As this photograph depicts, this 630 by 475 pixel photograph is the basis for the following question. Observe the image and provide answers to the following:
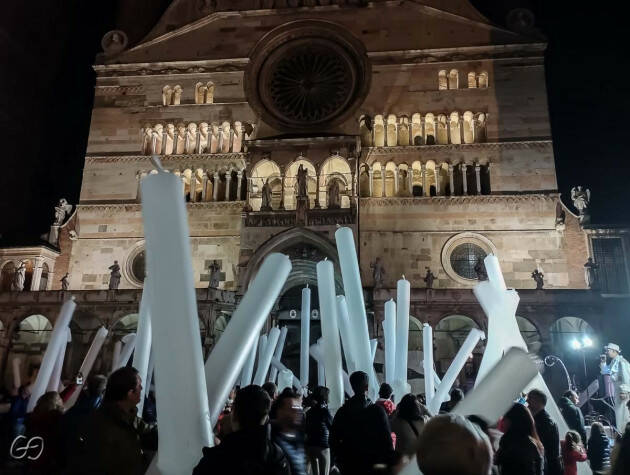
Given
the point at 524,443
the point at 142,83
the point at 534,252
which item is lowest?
the point at 524,443

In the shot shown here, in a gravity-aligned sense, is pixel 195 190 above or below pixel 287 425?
above

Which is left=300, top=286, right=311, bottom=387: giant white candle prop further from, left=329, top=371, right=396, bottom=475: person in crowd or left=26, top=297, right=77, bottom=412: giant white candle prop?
left=329, top=371, right=396, bottom=475: person in crowd

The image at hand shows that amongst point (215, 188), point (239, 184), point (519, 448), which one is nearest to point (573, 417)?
point (519, 448)

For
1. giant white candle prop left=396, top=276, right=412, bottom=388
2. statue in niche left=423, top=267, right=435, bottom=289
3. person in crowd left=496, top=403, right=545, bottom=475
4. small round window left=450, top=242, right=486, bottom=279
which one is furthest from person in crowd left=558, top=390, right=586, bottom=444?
small round window left=450, top=242, right=486, bottom=279

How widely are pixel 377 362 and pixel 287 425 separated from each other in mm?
14952

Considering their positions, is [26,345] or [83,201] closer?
[26,345]

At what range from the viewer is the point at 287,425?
15.8 feet

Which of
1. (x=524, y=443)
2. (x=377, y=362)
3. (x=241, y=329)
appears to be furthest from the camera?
(x=377, y=362)

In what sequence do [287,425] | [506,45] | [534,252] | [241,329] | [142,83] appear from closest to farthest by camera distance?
[241,329] → [287,425] → [534,252] → [506,45] → [142,83]

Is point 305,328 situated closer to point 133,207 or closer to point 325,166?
point 325,166

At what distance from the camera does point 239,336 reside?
3.36 metres

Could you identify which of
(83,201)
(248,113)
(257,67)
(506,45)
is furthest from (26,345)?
(506,45)

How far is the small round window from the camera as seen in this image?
2558 cm

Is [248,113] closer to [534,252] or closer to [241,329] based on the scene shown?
[534,252]
